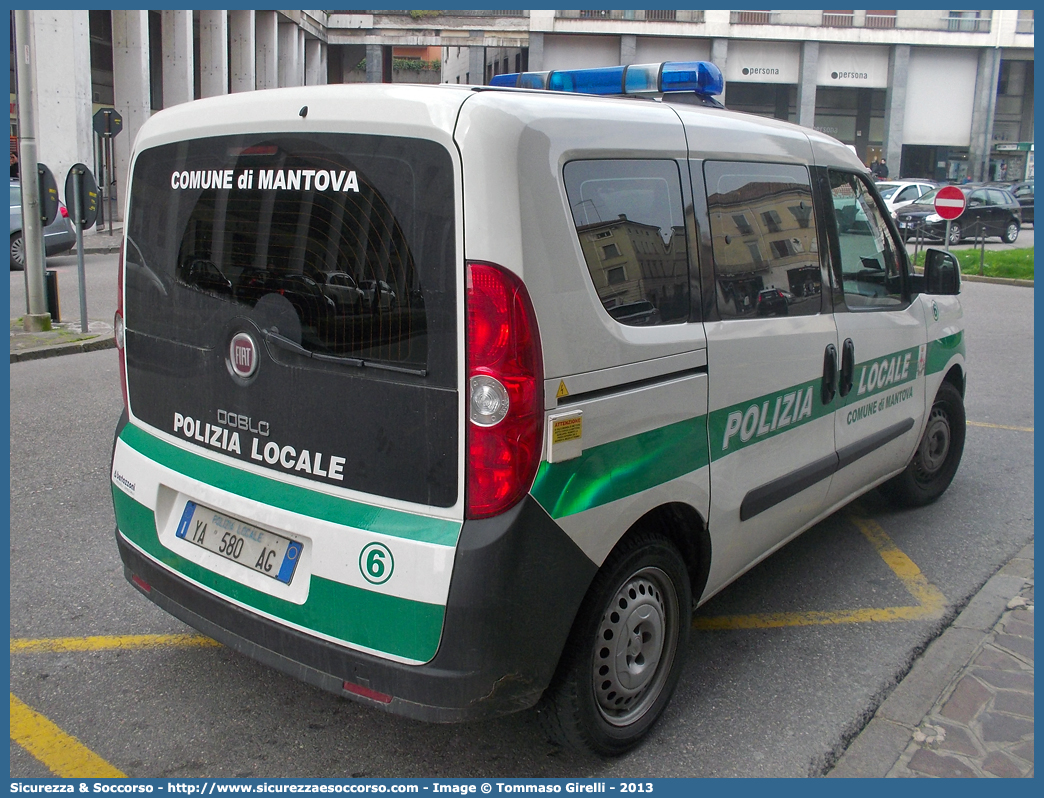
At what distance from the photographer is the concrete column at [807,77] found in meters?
46.1

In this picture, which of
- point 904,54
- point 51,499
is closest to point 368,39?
point 904,54

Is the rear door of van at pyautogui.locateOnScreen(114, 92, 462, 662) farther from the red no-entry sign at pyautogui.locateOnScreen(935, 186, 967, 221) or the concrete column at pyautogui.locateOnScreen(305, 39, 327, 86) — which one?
the concrete column at pyautogui.locateOnScreen(305, 39, 327, 86)

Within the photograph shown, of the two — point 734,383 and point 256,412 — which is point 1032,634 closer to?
point 734,383

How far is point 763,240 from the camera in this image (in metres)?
3.48

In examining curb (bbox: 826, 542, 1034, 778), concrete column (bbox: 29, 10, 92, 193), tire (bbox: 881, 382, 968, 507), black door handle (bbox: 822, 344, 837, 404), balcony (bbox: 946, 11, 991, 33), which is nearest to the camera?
curb (bbox: 826, 542, 1034, 778)

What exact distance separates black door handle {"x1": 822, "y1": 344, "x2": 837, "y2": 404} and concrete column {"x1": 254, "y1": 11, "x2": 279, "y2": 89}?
1550 inches

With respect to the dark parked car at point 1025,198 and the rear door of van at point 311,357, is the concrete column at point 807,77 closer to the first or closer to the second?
the dark parked car at point 1025,198

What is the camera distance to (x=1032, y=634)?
384cm

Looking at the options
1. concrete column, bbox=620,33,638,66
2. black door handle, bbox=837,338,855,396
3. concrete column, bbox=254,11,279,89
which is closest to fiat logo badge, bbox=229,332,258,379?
black door handle, bbox=837,338,855,396

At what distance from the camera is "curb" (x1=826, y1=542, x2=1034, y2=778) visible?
2.99m

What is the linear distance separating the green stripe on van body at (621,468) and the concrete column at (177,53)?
28.6 m

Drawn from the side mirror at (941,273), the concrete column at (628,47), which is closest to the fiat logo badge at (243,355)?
the side mirror at (941,273)

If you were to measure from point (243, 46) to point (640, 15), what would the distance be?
19.7 m
